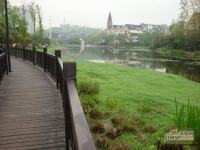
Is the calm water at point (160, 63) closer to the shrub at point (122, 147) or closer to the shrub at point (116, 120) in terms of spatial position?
the shrub at point (116, 120)

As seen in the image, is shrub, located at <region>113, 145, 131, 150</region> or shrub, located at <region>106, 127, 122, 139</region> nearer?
shrub, located at <region>113, 145, 131, 150</region>

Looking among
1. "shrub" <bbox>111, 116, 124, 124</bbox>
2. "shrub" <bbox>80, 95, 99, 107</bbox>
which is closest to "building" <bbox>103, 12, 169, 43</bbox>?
"shrub" <bbox>80, 95, 99, 107</bbox>

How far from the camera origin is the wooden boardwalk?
127 inches

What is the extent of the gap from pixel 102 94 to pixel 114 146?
3880 millimetres

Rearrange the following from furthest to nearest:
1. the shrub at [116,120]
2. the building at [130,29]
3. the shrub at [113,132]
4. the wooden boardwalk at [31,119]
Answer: the building at [130,29] → the shrub at [116,120] → the shrub at [113,132] → the wooden boardwalk at [31,119]

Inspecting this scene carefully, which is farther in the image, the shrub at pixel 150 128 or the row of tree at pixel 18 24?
the row of tree at pixel 18 24

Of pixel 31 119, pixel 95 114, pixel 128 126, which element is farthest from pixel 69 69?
pixel 95 114

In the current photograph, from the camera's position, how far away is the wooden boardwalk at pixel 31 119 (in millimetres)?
3225

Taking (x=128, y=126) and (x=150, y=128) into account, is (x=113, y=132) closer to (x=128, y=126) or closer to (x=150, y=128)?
(x=128, y=126)

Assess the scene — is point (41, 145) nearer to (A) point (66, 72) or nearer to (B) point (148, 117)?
(A) point (66, 72)

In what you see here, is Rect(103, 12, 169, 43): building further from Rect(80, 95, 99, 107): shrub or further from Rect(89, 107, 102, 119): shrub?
Rect(89, 107, 102, 119): shrub

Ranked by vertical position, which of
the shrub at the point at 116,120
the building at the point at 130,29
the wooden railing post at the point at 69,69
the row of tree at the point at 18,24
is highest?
the building at the point at 130,29

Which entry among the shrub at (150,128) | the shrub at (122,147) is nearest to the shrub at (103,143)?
the shrub at (122,147)

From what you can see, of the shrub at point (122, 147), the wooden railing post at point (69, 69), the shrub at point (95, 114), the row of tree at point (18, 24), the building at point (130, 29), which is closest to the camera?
the wooden railing post at point (69, 69)
